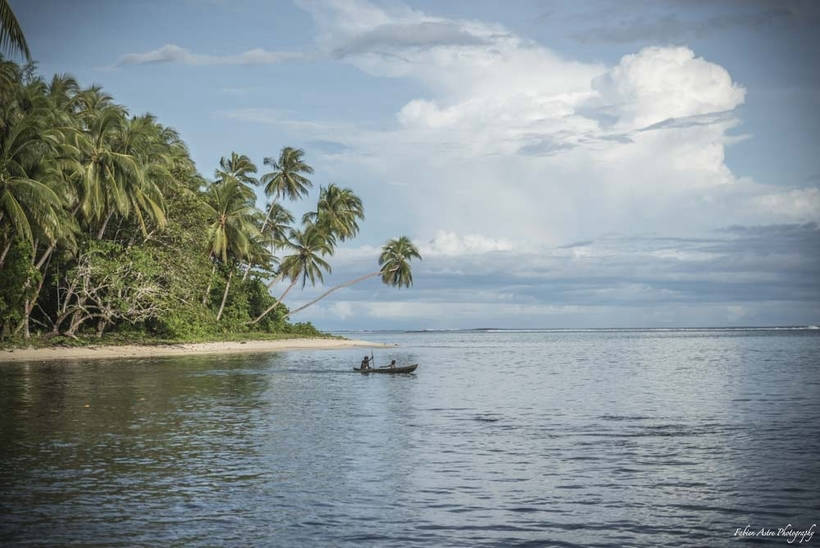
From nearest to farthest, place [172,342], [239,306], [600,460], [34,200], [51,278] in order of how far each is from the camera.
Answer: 1. [600,460]
2. [34,200]
3. [51,278]
4. [172,342]
5. [239,306]

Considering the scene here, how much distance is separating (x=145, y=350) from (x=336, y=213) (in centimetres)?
3016

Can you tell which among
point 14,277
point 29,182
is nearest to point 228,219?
point 14,277

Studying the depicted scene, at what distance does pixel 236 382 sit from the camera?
32406 millimetres

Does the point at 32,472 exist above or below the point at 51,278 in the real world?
below

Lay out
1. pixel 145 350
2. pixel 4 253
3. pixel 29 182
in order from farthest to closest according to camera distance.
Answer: pixel 145 350 → pixel 4 253 → pixel 29 182

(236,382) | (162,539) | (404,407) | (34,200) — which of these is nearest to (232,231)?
(34,200)

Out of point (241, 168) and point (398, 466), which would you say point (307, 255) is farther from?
point (398, 466)

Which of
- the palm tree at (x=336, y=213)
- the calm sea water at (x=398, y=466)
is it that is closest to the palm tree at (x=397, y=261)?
the palm tree at (x=336, y=213)

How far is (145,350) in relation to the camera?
5131 centimetres

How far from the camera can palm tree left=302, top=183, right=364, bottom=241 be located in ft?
250

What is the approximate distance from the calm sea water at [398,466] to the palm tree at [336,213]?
4754cm

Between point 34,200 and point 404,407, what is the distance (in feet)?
76.1

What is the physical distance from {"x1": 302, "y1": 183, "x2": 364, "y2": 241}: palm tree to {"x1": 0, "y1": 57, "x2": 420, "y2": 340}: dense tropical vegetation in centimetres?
625

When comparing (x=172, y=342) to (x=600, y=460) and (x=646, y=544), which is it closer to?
(x=600, y=460)
